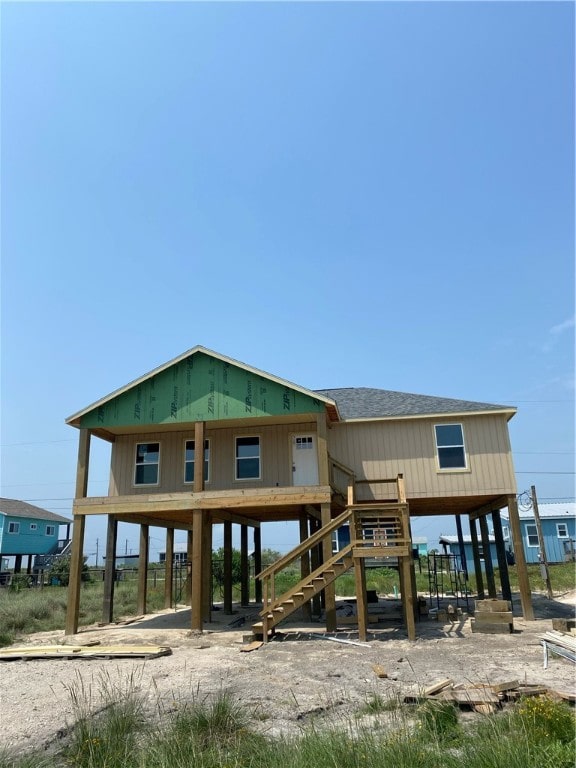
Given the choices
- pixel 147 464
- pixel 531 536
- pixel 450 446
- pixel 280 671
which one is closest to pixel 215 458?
pixel 147 464

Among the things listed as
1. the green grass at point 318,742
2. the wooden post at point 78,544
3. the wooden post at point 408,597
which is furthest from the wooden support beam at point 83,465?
the green grass at point 318,742

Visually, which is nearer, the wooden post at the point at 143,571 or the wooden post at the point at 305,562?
the wooden post at the point at 305,562

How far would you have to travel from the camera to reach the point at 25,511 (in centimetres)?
4859

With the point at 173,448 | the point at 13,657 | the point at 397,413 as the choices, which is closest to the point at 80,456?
the point at 173,448

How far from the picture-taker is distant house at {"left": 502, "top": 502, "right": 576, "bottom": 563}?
47.0 meters

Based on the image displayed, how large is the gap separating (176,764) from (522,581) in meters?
15.9

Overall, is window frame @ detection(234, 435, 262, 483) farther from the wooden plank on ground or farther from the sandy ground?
the wooden plank on ground

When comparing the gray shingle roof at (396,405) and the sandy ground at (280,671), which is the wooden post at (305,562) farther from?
the gray shingle roof at (396,405)

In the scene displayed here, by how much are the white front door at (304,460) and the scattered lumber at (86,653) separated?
729 cm

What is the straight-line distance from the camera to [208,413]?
1812cm

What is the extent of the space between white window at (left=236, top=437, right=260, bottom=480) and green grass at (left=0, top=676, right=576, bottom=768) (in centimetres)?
1224

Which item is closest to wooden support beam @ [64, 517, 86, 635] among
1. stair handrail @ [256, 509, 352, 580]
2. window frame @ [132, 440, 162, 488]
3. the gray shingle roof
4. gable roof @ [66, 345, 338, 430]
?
window frame @ [132, 440, 162, 488]

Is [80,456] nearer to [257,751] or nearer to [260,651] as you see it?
[260,651]

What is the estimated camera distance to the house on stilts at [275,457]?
17.5 metres
